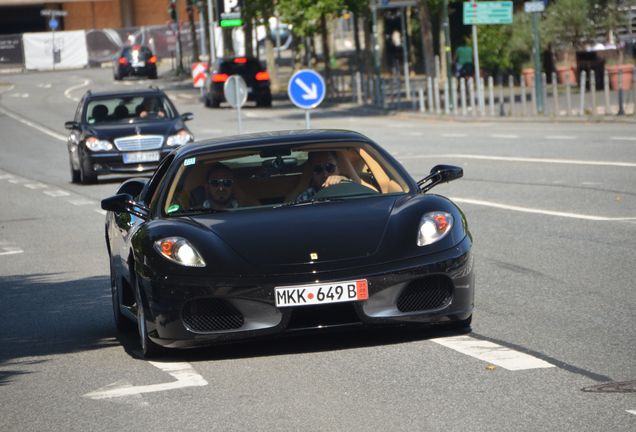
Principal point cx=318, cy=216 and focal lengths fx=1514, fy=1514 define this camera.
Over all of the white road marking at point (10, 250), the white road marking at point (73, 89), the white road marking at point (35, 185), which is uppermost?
the white road marking at point (10, 250)

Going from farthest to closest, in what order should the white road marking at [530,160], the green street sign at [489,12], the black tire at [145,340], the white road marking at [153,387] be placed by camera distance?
1. the green street sign at [489,12]
2. the white road marking at [530,160]
3. the black tire at [145,340]
4. the white road marking at [153,387]

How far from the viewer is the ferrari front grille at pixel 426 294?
823cm

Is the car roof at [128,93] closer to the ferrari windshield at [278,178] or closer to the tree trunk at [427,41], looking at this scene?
the ferrari windshield at [278,178]

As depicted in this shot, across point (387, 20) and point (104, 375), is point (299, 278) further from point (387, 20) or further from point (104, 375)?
point (387, 20)

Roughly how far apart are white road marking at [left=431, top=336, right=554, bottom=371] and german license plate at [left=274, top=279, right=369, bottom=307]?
683mm

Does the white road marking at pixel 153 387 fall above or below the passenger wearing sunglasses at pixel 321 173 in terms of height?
below

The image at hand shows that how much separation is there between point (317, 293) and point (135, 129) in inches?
737

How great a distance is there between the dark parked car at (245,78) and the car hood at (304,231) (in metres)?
47.3

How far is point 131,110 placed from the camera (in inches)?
1069

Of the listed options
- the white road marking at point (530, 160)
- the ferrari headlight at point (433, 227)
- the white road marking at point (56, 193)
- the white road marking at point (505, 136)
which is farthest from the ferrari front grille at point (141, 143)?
the ferrari headlight at point (433, 227)

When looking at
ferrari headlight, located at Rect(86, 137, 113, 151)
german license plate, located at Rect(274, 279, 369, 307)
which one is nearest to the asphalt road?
german license plate, located at Rect(274, 279, 369, 307)

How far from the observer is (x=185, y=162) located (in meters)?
9.52

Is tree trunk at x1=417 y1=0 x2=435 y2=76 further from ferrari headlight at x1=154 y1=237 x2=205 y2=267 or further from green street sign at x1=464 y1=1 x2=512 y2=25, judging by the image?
ferrari headlight at x1=154 y1=237 x2=205 y2=267

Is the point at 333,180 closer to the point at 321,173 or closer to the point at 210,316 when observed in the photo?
the point at 321,173
